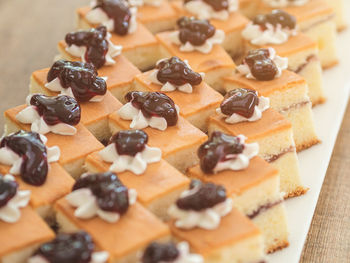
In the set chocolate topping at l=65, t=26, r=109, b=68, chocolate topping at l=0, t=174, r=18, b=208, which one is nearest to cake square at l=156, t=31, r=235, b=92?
chocolate topping at l=65, t=26, r=109, b=68

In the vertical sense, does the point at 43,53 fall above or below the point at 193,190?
below

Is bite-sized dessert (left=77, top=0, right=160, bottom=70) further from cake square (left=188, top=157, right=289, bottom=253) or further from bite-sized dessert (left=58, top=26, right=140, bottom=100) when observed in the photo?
cake square (left=188, top=157, right=289, bottom=253)

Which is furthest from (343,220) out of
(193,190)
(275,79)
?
(193,190)

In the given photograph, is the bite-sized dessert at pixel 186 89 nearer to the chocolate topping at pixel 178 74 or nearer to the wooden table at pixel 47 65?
the chocolate topping at pixel 178 74

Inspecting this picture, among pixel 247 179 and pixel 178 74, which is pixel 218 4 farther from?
pixel 247 179

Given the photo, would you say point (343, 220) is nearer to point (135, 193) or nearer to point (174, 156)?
point (174, 156)
